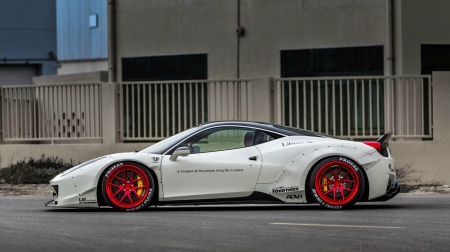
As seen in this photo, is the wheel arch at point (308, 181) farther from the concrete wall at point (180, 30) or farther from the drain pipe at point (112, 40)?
the drain pipe at point (112, 40)

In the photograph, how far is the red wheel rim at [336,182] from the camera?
10.8m

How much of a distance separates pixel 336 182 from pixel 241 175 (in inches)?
46.5

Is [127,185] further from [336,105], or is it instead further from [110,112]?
[110,112]

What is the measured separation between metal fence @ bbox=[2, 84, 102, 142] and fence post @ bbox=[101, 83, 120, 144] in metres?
0.17

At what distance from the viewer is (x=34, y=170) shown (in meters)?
17.3

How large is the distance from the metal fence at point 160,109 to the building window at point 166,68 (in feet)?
11.1

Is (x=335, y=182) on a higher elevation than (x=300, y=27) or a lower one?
lower

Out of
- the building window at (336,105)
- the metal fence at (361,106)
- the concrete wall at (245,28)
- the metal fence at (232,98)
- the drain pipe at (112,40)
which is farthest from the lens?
the drain pipe at (112,40)

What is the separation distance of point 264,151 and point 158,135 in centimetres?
702

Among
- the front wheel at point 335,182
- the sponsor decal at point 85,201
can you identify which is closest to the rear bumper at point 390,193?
the front wheel at point 335,182

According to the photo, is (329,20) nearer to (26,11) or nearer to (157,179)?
(157,179)

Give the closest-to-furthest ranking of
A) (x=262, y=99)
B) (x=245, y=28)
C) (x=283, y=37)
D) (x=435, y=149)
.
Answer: (x=435, y=149) → (x=262, y=99) → (x=283, y=37) → (x=245, y=28)

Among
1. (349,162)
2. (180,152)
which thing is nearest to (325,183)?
(349,162)

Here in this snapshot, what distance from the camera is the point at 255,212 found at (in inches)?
432
